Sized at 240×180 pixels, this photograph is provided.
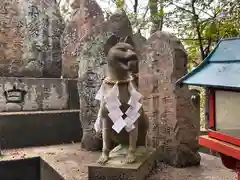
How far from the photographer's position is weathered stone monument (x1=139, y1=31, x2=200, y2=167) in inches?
140

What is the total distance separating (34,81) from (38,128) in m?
0.84

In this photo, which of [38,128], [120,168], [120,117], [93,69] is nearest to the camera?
[120,168]

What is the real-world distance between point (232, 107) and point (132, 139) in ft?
4.74

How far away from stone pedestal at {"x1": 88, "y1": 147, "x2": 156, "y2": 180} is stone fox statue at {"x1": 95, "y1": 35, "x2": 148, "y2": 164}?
69mm

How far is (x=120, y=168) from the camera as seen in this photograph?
2873mm

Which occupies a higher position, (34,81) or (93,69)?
(93,69)

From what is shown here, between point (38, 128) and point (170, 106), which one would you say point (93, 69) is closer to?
point (170, 106)

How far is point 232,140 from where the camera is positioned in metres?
1.77

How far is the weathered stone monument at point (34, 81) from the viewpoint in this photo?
506 centimetres

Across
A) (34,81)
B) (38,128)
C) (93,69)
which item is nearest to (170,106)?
(93,69)

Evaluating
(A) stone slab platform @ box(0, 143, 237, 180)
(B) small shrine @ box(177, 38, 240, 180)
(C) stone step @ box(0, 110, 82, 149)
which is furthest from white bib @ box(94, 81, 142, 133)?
(C) stone step @ box(0, 110, 82, 149)

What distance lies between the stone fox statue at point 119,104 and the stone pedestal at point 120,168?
0.07 metres

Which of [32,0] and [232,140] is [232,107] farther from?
[32,0]

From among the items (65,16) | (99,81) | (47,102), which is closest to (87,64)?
(99,81)
